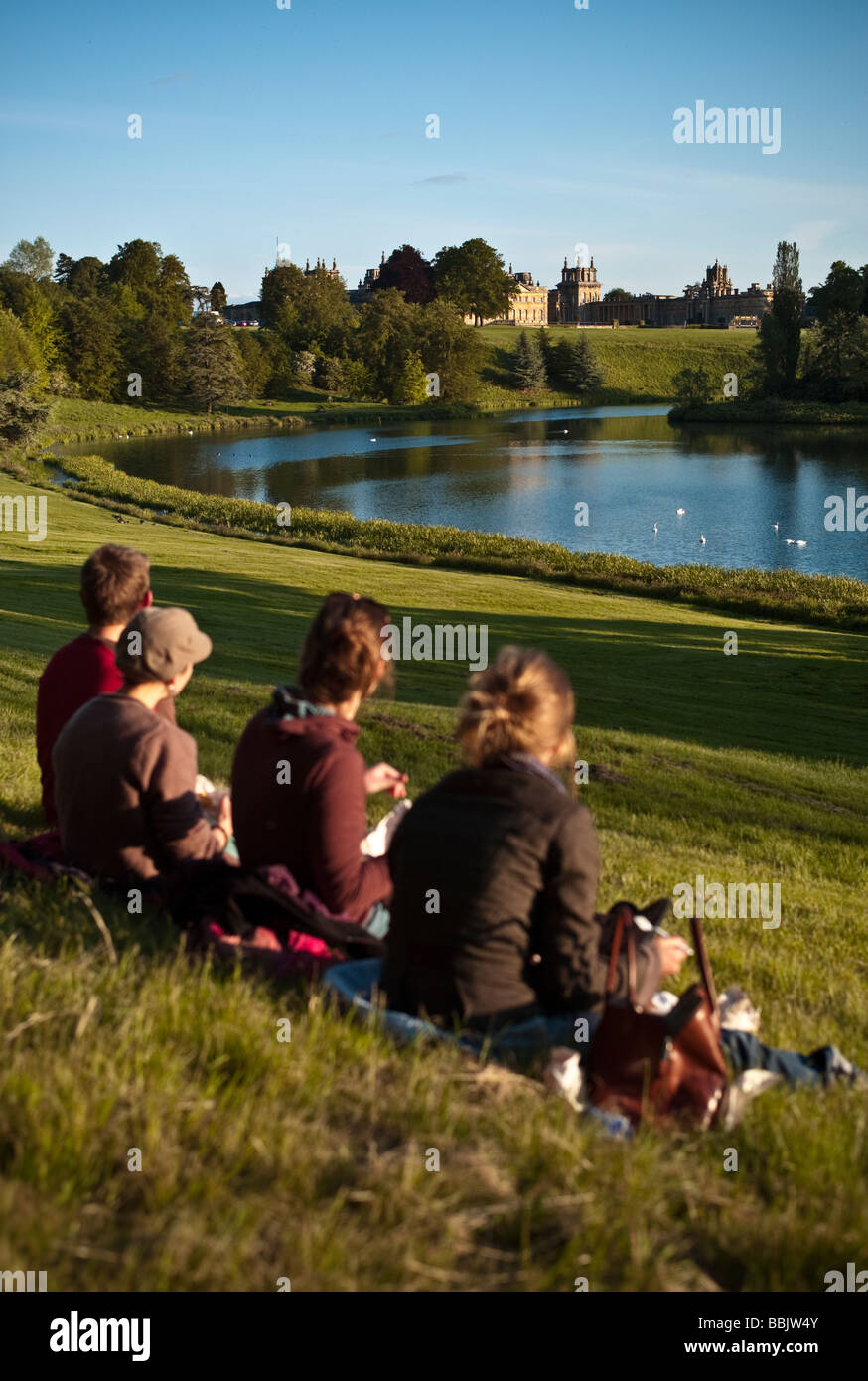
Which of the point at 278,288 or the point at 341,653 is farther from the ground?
Answer: the point at 278,288

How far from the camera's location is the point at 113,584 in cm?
548

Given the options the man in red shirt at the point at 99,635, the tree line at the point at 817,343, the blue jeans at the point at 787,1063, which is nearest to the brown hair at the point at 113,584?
the man in red shirt at the point at 99,635

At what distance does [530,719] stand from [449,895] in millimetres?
598

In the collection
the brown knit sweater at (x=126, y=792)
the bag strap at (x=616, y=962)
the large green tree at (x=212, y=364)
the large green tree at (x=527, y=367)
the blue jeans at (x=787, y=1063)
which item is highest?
the large green tree at (x=527, y=367)

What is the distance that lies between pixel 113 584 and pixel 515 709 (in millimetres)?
2816

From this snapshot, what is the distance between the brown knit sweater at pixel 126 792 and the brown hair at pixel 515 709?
1.53 meters

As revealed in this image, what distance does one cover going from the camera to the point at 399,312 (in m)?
121

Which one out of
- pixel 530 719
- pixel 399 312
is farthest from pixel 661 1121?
pixel 399 312

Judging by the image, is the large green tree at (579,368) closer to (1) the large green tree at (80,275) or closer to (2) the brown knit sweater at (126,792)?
(1) the large green tree at (80,275)

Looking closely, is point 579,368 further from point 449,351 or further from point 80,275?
point 80,275

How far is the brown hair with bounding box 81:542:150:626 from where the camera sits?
5477mm

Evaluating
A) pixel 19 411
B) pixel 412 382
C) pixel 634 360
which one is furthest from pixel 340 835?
pixel 634 360

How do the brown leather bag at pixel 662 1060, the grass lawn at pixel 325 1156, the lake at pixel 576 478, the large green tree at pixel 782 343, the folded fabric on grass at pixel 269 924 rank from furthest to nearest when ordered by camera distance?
1. the large green tree at pixel 782 343
2. the lake at pixel 576 478
3. the folded fabric on grass at pixel 269 924
4. the brown leather bag at pixel 662 1060
5. the grass lawn at pixel 325 1156

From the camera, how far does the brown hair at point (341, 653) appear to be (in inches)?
165
